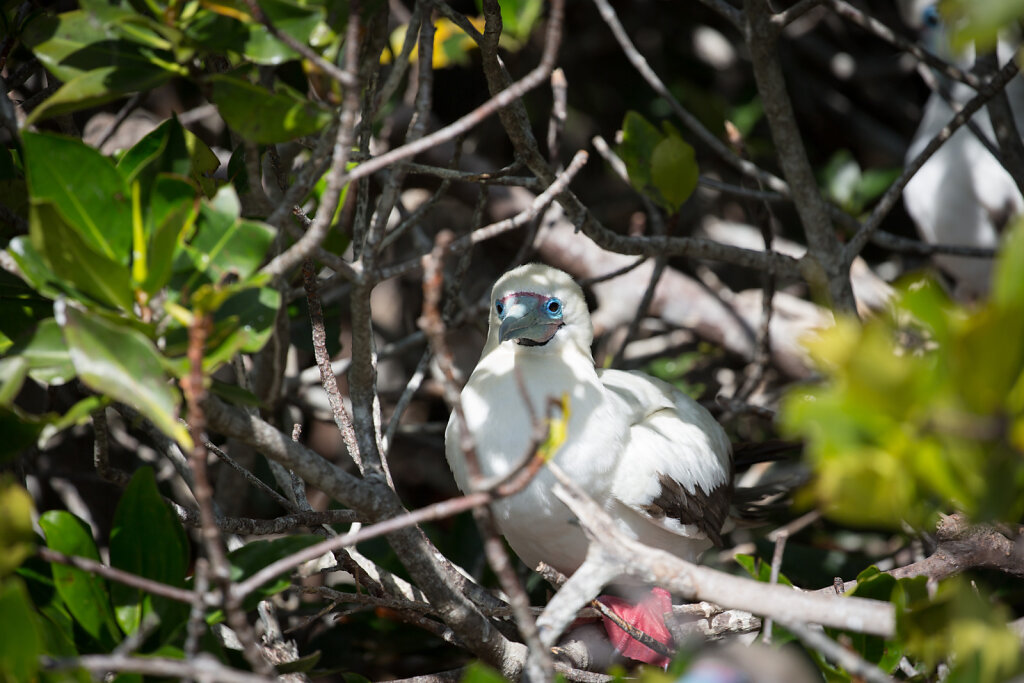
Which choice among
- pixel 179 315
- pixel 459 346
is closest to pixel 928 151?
pixel 179 315

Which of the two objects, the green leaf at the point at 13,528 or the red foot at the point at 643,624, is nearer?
the green leaf at the point at 13,528

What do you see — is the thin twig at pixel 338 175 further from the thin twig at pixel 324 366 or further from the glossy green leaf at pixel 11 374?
the thin twig at pixel 324 366

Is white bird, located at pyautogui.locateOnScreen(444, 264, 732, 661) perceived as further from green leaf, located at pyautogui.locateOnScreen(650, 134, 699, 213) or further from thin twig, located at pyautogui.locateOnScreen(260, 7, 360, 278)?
thin twig, located at pyautogui.locateOnScreen(260, 7, 360, 278)

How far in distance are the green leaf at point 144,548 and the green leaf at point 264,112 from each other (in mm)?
718

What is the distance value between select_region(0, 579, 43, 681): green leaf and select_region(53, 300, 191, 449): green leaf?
1.02 ft

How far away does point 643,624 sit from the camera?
2.65m

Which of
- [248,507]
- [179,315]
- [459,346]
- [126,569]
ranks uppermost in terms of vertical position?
[179,315]

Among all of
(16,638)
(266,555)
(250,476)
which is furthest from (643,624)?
(16,638)

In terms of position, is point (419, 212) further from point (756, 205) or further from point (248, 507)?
point (248, 507)

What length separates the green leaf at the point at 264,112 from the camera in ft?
4.93

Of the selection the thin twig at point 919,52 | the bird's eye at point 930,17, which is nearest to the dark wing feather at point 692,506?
the thin twig at point 919,52

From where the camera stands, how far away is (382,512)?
1.79m

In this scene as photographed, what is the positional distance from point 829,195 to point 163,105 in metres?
3.35

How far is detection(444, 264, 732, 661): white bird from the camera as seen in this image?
2445mm
